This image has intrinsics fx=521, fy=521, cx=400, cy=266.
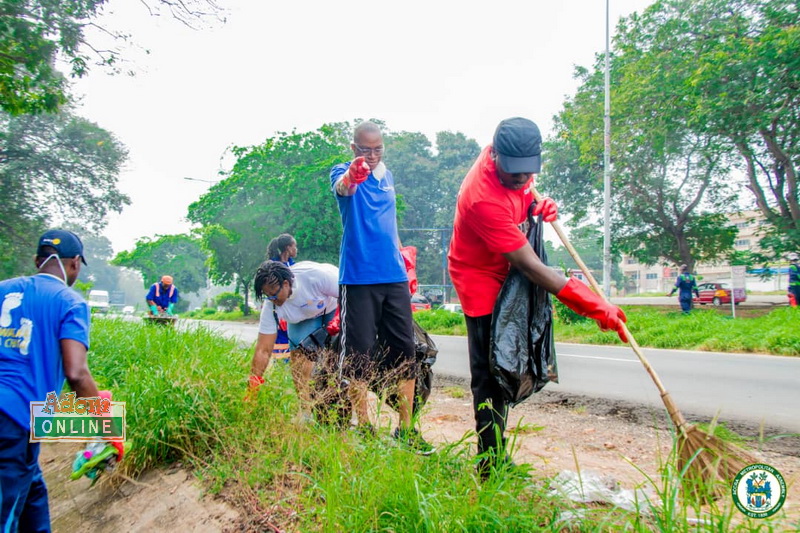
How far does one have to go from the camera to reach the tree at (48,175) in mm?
15758

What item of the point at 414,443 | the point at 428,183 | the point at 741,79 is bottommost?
the point at 414,443

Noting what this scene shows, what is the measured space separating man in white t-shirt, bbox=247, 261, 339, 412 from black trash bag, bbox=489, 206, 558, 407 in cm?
137

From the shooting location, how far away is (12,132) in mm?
16750

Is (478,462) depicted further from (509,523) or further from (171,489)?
(171,489)

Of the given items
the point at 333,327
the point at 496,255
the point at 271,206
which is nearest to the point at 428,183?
the point at 271,206

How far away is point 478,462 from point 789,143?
14937 mm

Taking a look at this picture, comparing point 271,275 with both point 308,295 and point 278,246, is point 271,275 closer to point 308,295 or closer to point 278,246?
point 308,295

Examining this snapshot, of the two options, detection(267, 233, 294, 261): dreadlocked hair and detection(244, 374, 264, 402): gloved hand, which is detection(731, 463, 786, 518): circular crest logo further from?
detection(267, 233, 294, 261): dreadlocked hair

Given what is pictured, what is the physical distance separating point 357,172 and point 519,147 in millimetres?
855

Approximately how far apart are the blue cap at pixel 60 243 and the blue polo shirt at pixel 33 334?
129mm

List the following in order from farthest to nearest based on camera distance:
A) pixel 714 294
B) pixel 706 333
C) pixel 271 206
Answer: pixel 271 206, pixel 714 294, pixel 706 333

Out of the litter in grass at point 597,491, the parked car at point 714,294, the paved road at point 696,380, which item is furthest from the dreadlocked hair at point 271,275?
the parked car at point 714,294

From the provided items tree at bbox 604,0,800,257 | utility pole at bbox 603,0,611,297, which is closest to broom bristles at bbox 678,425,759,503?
tree at bbox 604,0,800,257

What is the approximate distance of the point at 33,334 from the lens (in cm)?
207
